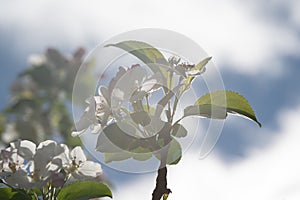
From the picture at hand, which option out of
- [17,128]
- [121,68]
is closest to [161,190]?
[121,68]

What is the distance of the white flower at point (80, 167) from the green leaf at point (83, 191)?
0.7 inches

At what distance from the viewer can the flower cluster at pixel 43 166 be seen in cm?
113

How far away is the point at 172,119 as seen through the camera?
1.05 m

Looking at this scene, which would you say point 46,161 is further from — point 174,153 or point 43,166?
point 174,153

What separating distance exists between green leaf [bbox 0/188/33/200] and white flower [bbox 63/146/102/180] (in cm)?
10

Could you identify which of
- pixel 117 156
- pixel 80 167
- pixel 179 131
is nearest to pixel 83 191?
pixel 80 167

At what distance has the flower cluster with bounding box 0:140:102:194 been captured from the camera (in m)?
1.13

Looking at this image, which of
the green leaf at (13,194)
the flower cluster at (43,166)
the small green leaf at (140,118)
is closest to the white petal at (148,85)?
the small green leaf at (140,118)

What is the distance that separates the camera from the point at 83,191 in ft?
3.97

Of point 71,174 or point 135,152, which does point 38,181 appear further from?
point 135,152

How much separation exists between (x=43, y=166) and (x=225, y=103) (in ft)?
1.26

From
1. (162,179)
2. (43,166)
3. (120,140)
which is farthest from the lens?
(43,166)

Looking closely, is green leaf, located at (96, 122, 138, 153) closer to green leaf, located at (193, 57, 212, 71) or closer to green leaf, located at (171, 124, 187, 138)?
green leaf, located at (171, 124, 187, 138)

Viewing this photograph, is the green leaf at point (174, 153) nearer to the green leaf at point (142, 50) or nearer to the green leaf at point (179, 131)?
the green leaf at point (179, 131)
